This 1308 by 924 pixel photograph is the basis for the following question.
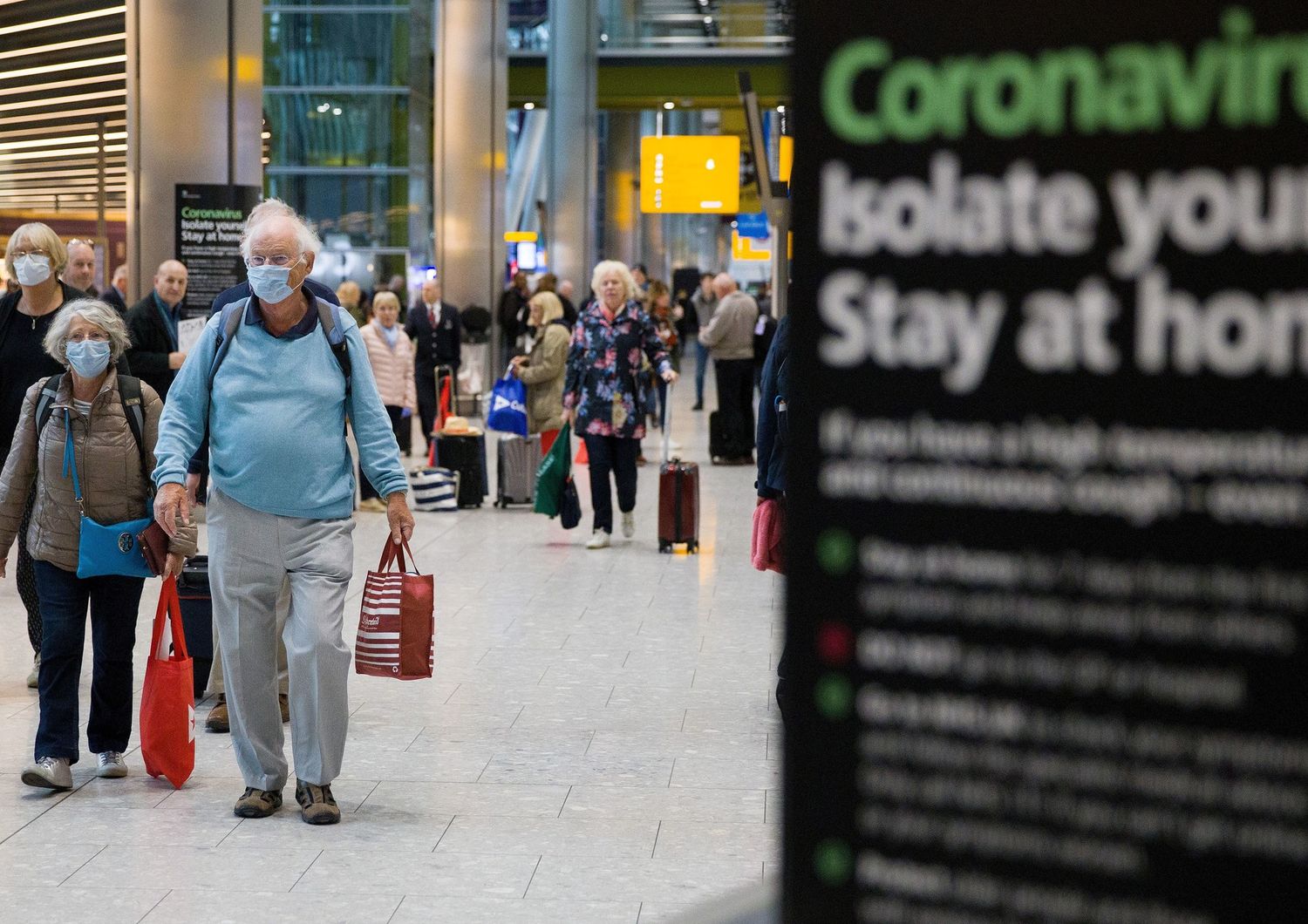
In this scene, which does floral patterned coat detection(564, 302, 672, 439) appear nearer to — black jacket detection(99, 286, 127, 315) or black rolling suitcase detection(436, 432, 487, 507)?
black rolling suitcase detection(436, 432, 487, 507)

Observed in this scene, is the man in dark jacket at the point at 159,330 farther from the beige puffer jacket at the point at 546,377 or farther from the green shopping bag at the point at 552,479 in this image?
the beige puffer jacket at the point at 546,377

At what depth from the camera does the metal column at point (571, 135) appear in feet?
107

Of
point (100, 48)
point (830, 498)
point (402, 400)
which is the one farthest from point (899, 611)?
point (100, 48)

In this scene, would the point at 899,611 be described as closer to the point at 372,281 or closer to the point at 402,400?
the point at 402,400

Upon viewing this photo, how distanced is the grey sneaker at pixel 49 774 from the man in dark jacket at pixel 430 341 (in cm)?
1198

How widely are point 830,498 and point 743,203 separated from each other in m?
61.2

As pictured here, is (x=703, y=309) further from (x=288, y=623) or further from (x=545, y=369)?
(x=288, y=623)

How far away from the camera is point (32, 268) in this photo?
22.9ft

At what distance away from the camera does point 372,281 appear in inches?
1155

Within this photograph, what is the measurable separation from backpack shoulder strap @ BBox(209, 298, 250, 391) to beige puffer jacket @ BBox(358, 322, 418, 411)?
29.6ft

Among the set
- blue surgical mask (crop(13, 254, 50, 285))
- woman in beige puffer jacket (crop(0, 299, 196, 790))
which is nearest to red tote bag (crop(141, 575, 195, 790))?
woman in beige puffer jacket (crop(0, 299, 196, 790))

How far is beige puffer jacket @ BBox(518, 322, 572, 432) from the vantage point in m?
13.8

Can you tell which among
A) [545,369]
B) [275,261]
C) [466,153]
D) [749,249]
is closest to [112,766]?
[275,261]

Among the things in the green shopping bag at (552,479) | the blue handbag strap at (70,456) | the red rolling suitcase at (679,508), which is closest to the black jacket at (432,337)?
the green shopping bag at (552,479)
